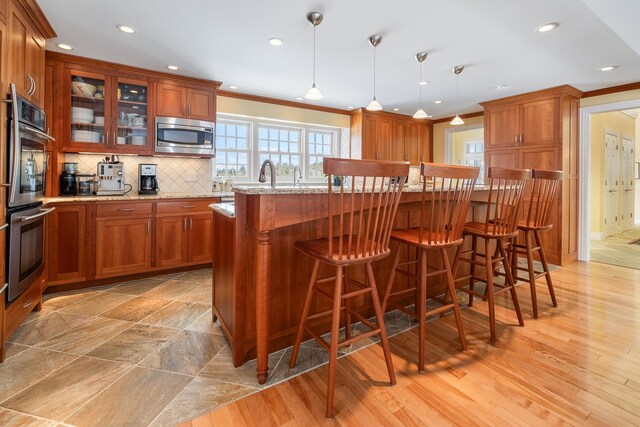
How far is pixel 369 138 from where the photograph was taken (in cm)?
562

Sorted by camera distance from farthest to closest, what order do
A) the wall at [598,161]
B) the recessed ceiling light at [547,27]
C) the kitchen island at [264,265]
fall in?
the wall at [598,161], the recessed ceiling light at [547,27], the kitchen island at [264,265]

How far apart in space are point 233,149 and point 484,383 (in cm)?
430

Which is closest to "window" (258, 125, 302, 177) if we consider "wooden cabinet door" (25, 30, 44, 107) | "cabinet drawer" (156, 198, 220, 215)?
"cabinet drawer" (156, 198, 220, 215)

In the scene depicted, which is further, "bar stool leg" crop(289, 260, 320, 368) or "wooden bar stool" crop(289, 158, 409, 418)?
"bar stool leg" crop(289, 260, 320, 368)

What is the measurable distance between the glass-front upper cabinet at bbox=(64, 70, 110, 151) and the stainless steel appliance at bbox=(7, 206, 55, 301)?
1172 millimetres

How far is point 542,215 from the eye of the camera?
2768mm

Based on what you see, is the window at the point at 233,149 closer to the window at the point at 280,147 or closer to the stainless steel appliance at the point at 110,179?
the window at the point at 280,147

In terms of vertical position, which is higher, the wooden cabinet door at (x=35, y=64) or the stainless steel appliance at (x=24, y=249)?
the wooden cabinet door at (x=35, y=64)

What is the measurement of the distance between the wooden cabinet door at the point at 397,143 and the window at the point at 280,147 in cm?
171

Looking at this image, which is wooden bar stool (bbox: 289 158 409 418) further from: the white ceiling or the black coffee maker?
the black coffee maker

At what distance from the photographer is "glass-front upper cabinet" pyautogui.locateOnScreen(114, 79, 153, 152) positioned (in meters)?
3.61

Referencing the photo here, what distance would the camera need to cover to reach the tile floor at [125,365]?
152cm

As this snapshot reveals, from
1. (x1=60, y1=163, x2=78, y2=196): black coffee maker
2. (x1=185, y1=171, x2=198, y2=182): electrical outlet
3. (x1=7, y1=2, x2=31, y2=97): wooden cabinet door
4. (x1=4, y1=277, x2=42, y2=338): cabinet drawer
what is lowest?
(x1=4, y1=277, x2=42, y2=338): cabinet drawer

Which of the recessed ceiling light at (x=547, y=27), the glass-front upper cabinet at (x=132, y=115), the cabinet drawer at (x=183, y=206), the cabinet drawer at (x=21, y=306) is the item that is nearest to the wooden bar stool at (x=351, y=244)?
the cabinet drawer at (x=21, y=306)
